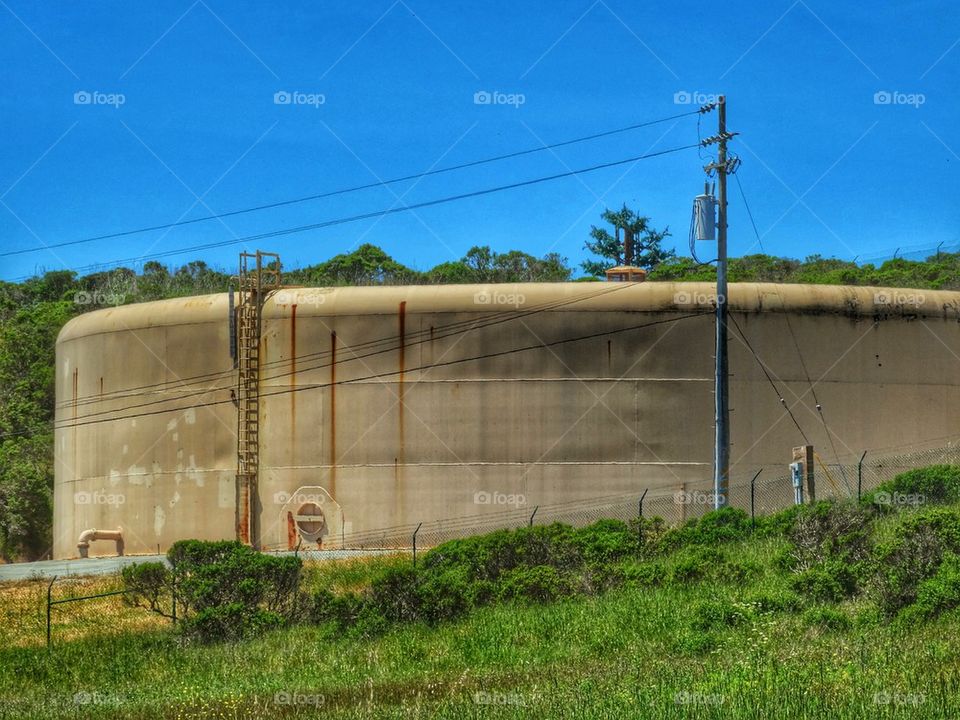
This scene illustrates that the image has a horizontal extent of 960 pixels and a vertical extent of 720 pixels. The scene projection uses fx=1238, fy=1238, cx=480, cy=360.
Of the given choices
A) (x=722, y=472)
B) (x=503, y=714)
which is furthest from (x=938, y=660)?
(x=722, y=472)

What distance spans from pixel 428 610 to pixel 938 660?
28.4 feet

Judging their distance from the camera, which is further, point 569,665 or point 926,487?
point 926,487

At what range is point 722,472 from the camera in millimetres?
26375

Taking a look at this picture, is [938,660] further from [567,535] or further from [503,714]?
[567,535]

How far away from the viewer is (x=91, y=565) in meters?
30.5

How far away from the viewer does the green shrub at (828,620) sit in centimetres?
1529

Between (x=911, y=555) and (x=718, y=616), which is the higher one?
(x=911, y=555)

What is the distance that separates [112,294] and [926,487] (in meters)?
27.7
